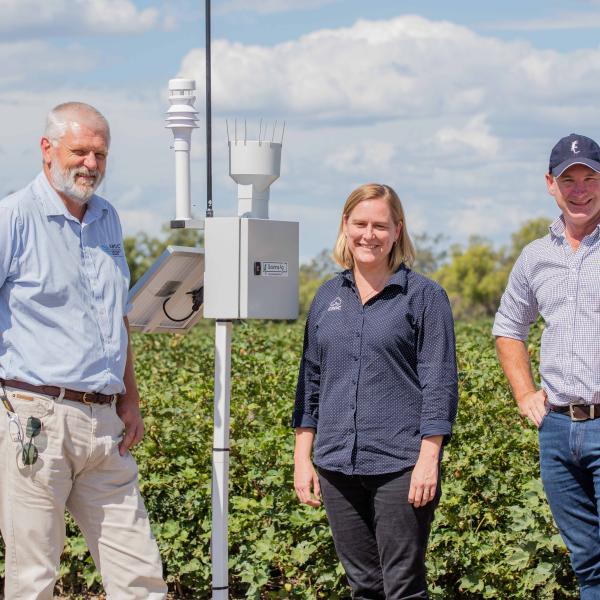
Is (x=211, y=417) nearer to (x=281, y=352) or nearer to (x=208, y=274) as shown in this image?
(x=208, y=274)

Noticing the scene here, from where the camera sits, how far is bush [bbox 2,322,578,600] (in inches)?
220

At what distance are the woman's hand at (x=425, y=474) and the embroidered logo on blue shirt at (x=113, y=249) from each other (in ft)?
4.41

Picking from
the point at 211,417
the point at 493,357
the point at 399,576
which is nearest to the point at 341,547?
the point at 399,576

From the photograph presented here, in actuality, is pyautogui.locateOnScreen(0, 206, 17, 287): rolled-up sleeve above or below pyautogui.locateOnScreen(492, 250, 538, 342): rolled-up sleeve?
above

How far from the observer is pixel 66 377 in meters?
4.42

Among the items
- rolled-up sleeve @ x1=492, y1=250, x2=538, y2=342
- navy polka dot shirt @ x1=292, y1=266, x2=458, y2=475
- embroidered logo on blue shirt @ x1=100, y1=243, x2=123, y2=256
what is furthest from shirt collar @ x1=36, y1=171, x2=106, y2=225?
rolled-up sleeve @ x1=492, y1=250, x2=538, y2=342

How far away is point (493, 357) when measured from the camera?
28.5 feet

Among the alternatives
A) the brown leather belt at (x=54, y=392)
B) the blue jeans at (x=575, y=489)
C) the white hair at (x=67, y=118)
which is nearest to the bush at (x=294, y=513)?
the blue jeans at (x=575, y=489)

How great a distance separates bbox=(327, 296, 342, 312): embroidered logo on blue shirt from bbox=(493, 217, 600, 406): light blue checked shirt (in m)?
0.69

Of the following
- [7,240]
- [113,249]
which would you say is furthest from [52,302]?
[113,249]

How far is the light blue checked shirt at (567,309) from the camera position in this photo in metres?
4.36

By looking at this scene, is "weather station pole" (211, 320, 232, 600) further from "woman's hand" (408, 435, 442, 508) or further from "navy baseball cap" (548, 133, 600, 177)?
"navy baseball cap" (548, 133, 600, 177)

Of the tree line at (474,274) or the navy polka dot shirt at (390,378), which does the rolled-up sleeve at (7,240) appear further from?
the tree line at (474,274)

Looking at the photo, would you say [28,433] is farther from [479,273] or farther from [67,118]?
[479,273]
